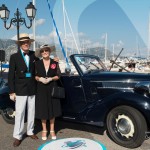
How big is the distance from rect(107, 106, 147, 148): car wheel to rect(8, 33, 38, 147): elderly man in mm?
1503

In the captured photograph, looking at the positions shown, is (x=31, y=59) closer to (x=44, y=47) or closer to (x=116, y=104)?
(x=44, y=47)

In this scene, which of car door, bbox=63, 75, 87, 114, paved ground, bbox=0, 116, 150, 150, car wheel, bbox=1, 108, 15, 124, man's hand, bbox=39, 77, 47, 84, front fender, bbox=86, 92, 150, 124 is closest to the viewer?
front fender, bbox=86, 92, 150, 124

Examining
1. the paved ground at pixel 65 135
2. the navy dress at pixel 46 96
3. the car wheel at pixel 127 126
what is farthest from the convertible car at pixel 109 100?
the navy dress at pixel 46 96

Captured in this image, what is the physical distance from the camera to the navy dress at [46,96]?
4.85 m

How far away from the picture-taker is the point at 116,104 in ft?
15.2

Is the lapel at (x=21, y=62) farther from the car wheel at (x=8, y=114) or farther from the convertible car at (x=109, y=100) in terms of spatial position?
the car wheel at (x=8, y=114)

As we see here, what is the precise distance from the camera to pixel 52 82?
4.92m

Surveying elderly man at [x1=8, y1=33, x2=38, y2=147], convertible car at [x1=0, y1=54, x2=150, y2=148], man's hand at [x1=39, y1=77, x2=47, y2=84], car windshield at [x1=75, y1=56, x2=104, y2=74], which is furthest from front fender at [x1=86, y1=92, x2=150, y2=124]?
elderly man at [x1=8, y1=33, x2=38, y2=147]

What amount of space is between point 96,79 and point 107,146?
4.26ft

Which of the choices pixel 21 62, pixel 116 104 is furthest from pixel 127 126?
pixel 21 62

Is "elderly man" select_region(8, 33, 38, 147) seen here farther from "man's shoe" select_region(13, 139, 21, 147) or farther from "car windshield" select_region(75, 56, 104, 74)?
"car windshield" select_region(75, 56, 104, 74)

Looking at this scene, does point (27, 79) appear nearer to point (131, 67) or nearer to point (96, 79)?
point (96, 79)

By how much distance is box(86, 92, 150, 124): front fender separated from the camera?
4.33 m

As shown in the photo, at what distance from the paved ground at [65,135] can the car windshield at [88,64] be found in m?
1.25
